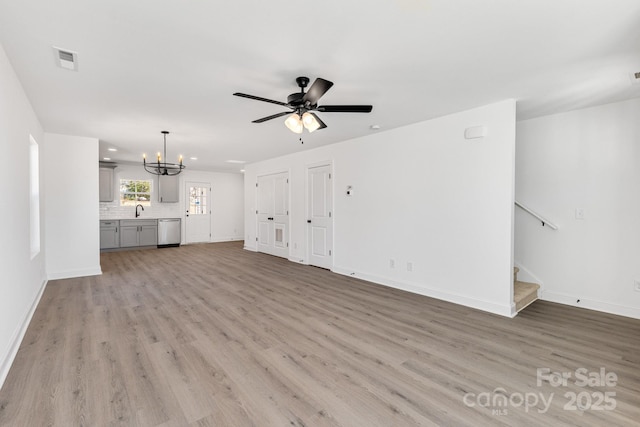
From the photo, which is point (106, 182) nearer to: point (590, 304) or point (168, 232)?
point (168, 232)

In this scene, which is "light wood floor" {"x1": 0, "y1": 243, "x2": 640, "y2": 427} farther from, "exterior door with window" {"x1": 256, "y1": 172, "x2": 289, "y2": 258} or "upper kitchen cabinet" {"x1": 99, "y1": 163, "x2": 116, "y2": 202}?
"upper kitchen cabinet" {"x1": 99, "y1": 163, "x2": 116, "y2": 202}

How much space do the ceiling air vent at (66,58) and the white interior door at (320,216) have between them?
4.09 metres

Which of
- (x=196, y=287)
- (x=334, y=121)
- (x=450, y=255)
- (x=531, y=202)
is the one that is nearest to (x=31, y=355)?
(x=196, y=287)

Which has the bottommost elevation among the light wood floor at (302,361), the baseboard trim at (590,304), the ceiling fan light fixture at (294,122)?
the light wood floor at (302,361)

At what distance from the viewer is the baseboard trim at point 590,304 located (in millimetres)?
3471

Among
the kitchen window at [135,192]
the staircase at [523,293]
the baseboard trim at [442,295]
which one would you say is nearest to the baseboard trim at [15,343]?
the baseboard trim at [442,295]

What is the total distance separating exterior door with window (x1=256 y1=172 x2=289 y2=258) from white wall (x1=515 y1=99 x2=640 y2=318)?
4720mm

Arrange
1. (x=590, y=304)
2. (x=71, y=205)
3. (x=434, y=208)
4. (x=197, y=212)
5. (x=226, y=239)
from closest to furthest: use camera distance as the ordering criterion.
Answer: (x=590, y=304)
(x=434, y=208)
(x=71, y=205)
(x=197, y=212)
(x=226, y=239)

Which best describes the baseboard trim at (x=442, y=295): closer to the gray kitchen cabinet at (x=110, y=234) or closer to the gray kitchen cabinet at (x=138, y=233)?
the gray kitchen cabinet at (x=138, y=233)

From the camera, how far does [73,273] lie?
5.25 m

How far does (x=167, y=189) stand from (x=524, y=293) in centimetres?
926

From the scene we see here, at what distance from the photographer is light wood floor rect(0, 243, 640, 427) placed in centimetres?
184

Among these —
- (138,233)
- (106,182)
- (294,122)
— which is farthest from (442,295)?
(106,182)

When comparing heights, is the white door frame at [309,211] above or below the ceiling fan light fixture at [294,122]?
below
